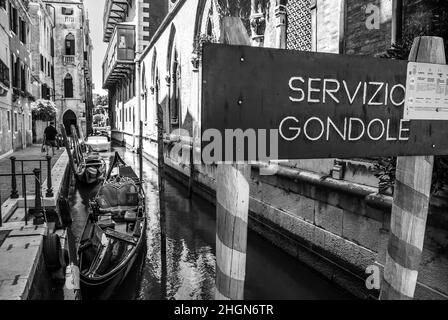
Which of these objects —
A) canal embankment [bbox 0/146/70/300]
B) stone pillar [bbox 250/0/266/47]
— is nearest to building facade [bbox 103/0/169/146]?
stone pillar [bbox 250/0/266/47]

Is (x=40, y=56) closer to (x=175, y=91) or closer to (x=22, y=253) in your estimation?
(x=175, y=91)

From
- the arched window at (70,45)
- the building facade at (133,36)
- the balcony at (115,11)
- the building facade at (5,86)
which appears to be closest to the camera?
the building facade at (5,86)

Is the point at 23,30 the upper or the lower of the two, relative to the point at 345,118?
upper

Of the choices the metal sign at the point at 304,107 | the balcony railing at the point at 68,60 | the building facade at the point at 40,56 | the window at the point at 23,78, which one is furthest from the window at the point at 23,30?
the metal sign at the point at 304,107

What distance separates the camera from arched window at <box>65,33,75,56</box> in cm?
3462

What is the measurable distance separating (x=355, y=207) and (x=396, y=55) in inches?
111

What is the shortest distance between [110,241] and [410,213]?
4752 mm

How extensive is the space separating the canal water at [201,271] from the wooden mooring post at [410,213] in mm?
3681

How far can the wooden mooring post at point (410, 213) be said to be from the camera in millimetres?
2250

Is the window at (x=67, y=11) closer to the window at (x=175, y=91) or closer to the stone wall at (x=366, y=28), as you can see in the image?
the window at (x=175, y=91)

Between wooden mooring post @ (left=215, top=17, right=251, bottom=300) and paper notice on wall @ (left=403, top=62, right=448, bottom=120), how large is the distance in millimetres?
1015

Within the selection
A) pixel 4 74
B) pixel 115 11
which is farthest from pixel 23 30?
pixel 115 11

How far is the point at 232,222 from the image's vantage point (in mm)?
1782
